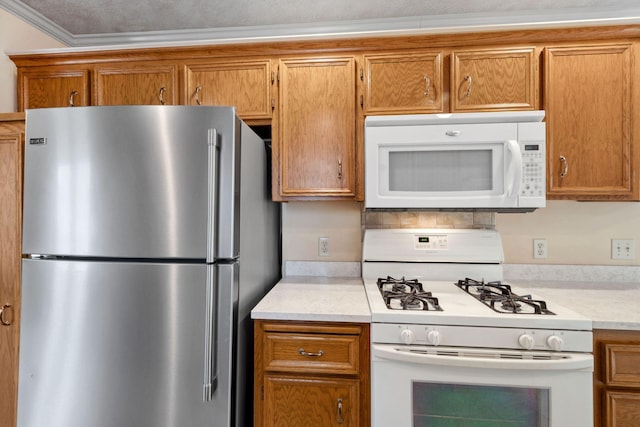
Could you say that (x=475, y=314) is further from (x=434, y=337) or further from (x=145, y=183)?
(x=145, y=183)

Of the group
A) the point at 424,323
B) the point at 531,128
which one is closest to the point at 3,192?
the point at 424,323

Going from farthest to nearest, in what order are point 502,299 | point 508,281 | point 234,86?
point 508,281, point 234,86, point 502,299

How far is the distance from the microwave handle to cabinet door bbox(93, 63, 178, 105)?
1.76m

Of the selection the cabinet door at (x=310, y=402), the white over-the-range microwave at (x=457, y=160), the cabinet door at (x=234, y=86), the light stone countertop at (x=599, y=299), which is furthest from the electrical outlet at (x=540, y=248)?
the cabinet door at (x=234, y=86)

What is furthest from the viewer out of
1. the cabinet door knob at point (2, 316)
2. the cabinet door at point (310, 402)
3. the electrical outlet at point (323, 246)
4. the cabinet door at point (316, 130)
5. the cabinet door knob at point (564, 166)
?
the electrical outlet at point (323, 246)

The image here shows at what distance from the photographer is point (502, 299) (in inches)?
55.5

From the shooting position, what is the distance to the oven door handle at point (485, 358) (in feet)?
3.82

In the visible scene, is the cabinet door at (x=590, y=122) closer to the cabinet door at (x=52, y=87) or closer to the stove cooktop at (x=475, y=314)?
the stove cooktop at (x=475, y=314)

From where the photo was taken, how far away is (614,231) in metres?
1.86

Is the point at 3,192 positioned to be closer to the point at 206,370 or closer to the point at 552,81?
the point at 206,370

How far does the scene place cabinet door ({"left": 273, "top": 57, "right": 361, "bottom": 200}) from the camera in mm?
1726

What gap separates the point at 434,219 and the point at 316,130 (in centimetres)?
88

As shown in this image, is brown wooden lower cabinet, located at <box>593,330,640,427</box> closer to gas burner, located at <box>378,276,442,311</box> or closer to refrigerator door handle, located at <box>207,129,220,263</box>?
gas burner, located at <box>378,276,442,311</box>

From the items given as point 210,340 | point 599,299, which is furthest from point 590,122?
point 210,340
